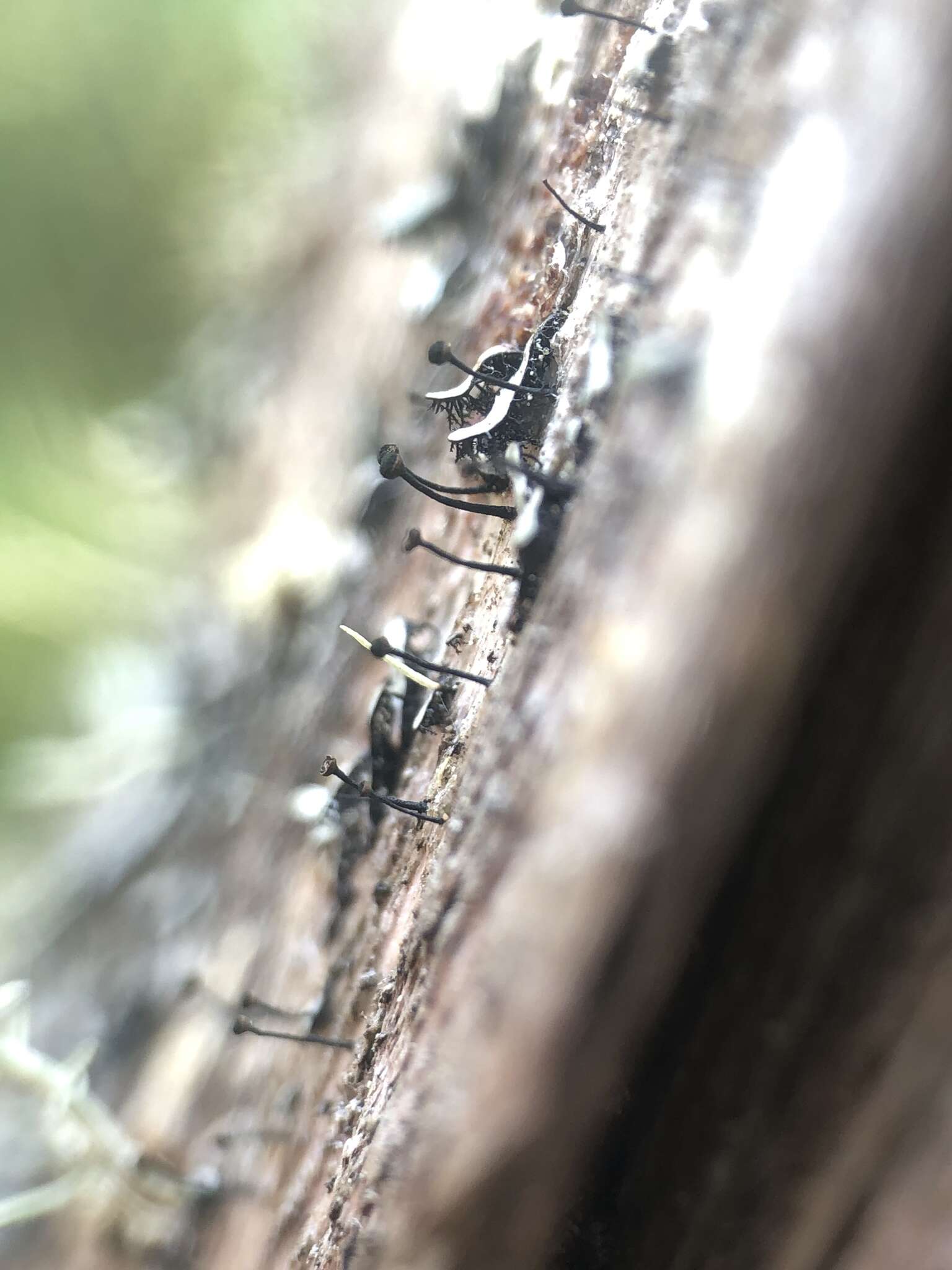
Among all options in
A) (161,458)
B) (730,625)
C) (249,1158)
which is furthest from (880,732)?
(161,458)

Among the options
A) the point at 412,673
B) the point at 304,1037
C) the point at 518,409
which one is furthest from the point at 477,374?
the point at 304,1037

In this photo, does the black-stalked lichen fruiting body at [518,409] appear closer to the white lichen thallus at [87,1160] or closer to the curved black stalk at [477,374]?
the curved black stalk at [477,374]

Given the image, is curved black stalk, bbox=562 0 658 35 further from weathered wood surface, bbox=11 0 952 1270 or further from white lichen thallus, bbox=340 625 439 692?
white lichen thallus, bbox=340 625 439 692

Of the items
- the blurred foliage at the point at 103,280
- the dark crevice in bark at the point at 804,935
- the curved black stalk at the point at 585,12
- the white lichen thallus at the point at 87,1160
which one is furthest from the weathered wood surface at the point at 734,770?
the blurred foliage at the point at 103,280

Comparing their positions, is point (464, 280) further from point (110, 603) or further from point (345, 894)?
point (110, 603)

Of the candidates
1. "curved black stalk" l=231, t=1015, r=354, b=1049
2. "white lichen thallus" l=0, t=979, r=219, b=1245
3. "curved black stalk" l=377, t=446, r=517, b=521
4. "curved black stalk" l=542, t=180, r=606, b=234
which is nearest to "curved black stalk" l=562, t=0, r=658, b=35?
"curved black stalk" l=542, t=180, r=606, b=234

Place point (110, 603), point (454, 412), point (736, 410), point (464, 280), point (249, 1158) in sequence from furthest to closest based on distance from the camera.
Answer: point (110, 603) < point (464, 280) < point (249, 1158) < point (454, 412) < point (736, 410)
